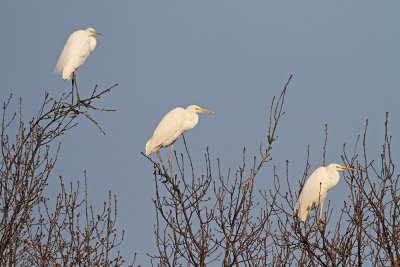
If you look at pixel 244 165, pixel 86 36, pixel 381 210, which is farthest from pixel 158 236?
pixel 86 36

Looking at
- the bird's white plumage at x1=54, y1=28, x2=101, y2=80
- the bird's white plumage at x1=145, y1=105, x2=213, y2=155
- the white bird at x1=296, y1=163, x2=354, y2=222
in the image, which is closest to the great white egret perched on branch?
the bird's white plumage at x1=54, y1=28, x2=101, y2=80

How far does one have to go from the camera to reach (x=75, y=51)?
10.8m

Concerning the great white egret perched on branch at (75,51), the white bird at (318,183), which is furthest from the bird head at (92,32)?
the white bird at (318,183)

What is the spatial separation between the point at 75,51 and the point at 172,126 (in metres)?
2.02

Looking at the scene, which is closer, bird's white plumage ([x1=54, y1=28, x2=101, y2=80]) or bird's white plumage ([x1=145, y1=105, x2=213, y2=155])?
bird's white plumage ([x1=145, y1=105, x2=213, y2=155])

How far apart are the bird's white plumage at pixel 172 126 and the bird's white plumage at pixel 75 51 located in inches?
61.3

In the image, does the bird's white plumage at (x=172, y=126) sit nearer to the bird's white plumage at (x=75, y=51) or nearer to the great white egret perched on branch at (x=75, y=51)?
the great white egret perched on branch at (x=75, y=51)

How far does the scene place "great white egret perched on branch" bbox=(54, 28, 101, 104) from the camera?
10.4 metres

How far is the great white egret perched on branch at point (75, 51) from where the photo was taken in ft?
34.0

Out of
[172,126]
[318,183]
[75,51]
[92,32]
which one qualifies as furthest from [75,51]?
[318,183]

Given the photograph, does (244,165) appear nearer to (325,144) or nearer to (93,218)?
(325,144)

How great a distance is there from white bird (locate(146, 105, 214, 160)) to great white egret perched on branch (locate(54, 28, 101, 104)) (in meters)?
1.23

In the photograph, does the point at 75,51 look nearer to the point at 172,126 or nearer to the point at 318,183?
the point at 172,126

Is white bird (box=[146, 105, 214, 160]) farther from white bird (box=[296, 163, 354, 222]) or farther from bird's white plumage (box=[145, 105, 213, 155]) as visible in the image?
white bird (box=[296, 163, 354, 222])
